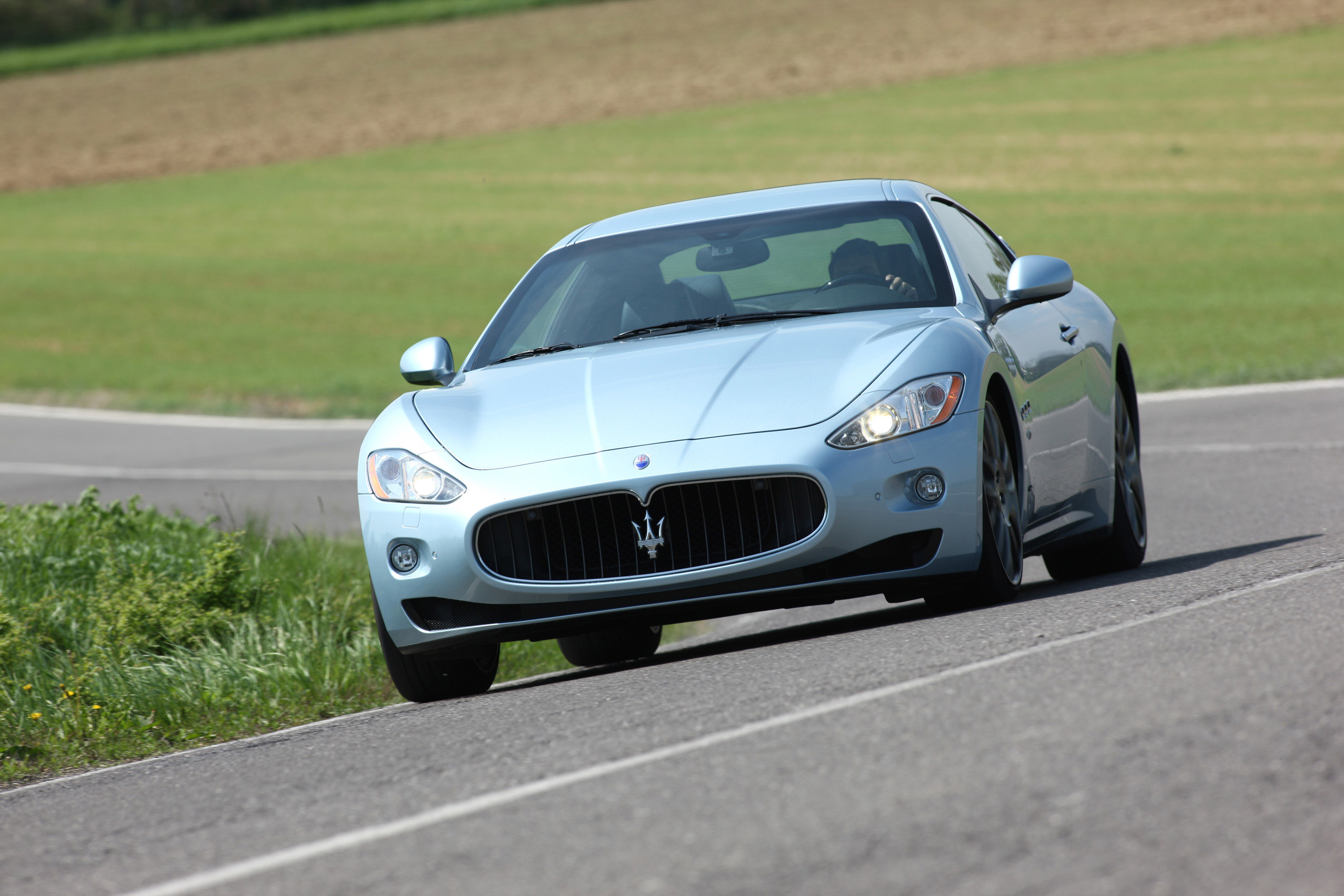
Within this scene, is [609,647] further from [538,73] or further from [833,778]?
[538,73]

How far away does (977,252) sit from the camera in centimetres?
762

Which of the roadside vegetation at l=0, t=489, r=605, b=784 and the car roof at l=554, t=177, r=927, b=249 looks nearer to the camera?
the roadside vegetation at l=0, t=489, r=605, b=784

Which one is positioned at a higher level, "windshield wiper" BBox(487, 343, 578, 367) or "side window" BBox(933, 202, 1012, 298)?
"side window" BBox(933, 202, 1012, 298)

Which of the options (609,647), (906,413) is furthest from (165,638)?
(906,413)

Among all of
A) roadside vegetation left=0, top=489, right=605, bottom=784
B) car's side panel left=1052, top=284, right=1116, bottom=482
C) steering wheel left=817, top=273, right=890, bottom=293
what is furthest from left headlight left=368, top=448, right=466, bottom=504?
car's side panel left=1052, top=284, right=1116, bottom=482

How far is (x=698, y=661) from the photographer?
6.23 m

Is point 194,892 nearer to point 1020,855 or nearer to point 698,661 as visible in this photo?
point 1020,855

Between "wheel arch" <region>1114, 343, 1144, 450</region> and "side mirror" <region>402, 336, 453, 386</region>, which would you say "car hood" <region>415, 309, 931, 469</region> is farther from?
"wheel arch" <region>1114, 343, 1144, 450</region>

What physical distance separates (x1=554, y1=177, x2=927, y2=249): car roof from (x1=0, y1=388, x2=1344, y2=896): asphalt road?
1.74 metres

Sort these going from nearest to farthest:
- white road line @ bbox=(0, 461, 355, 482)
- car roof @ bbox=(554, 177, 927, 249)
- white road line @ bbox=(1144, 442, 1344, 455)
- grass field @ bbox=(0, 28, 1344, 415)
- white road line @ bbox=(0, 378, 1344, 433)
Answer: car roof @ bbox=(554, 177, 927, 249), white road line @ bbox=(1144, 442, 1344, 455), white road line @ bbox=(0, 461, 355, 482), white road line @ bbox=(0, 378, 1344, 433), grass field @ bbox=(0, 28, 1344, 415)

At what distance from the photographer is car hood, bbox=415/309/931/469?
5914 millimetres

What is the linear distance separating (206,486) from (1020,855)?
13.1 metres

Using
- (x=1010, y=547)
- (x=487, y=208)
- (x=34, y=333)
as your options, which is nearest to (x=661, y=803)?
(x=1010, y=547)

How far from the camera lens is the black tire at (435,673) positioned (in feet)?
20.6
